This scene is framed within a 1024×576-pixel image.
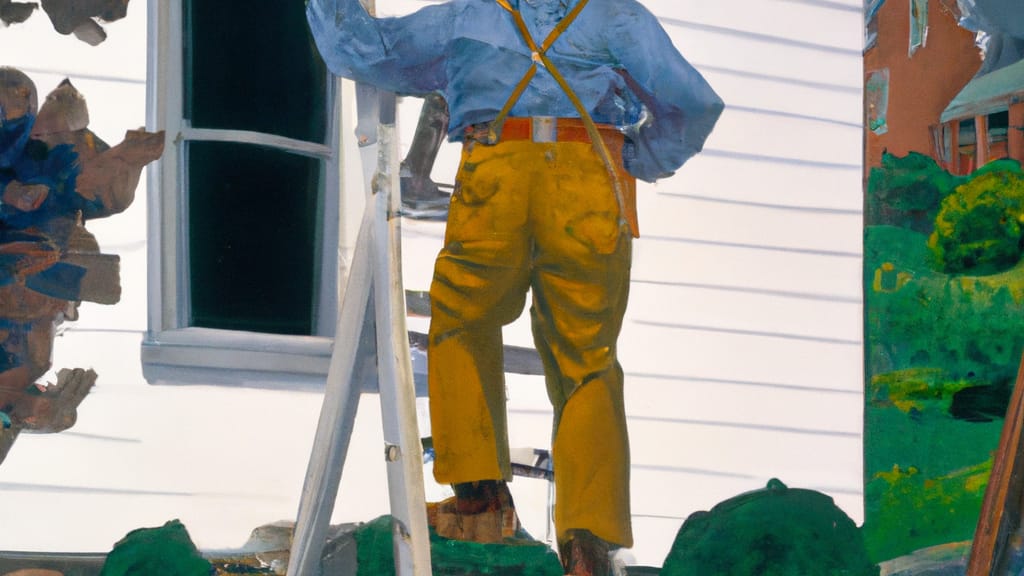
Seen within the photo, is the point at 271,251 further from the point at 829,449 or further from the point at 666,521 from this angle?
the point at 829,449

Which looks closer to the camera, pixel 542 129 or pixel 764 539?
pixel 542 129

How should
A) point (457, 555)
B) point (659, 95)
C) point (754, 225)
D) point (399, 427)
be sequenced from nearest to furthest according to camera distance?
point (399, 427), point (457, 555), point (659, 95), point (754, 225)

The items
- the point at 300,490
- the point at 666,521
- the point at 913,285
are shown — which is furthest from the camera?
the point at 913,285

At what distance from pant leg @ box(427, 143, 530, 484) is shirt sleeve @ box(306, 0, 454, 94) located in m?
0.20

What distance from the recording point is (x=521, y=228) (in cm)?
282

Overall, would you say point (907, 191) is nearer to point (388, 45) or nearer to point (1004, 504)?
point (1004, 504)

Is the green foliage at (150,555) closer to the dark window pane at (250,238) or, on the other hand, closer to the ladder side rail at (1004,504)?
the dark window pane at (250,238)

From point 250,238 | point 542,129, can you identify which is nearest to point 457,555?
point 250,238

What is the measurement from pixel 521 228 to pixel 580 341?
27 centimetres

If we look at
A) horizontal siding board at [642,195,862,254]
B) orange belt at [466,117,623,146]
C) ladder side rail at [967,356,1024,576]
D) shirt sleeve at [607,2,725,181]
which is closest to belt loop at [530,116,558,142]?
orange belt at [466,117,623,146]

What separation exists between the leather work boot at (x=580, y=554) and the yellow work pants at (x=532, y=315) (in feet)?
0.06

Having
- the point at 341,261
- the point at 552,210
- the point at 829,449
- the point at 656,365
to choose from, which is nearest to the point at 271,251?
the point at 341,261

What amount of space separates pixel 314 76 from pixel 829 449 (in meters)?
1.42

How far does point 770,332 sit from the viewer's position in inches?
119
